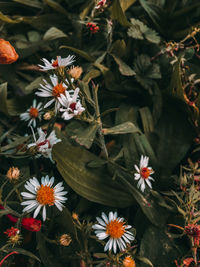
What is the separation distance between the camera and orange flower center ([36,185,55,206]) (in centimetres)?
73

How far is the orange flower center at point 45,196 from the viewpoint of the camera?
2.40 ft

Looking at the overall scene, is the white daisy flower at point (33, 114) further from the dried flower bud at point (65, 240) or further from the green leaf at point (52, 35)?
the dried flower bud at point (65, 240)

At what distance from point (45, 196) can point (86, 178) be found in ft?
0.48

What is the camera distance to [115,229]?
0.75 m

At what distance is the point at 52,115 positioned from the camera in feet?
2.47

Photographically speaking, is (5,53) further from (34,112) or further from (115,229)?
(115,229)

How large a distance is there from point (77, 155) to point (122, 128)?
141 mm

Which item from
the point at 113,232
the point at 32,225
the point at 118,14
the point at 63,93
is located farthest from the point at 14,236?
the point at 118,14

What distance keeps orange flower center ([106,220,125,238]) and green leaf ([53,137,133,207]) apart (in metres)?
0.09

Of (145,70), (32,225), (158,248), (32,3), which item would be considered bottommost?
(158,248)

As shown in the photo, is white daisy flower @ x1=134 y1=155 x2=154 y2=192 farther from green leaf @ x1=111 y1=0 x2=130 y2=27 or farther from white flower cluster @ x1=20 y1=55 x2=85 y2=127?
green leaf @ x1=111 y1=0 x2=130 y2=27

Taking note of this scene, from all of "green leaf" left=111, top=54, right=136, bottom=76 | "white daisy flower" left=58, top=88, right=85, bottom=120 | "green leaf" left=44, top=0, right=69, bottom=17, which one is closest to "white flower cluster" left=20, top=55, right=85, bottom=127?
"white daisy flower" left=58, top=88, right=85, bottom=120

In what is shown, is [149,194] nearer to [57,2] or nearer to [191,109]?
[191,109]

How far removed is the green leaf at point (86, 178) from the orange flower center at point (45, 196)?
0.19ft
